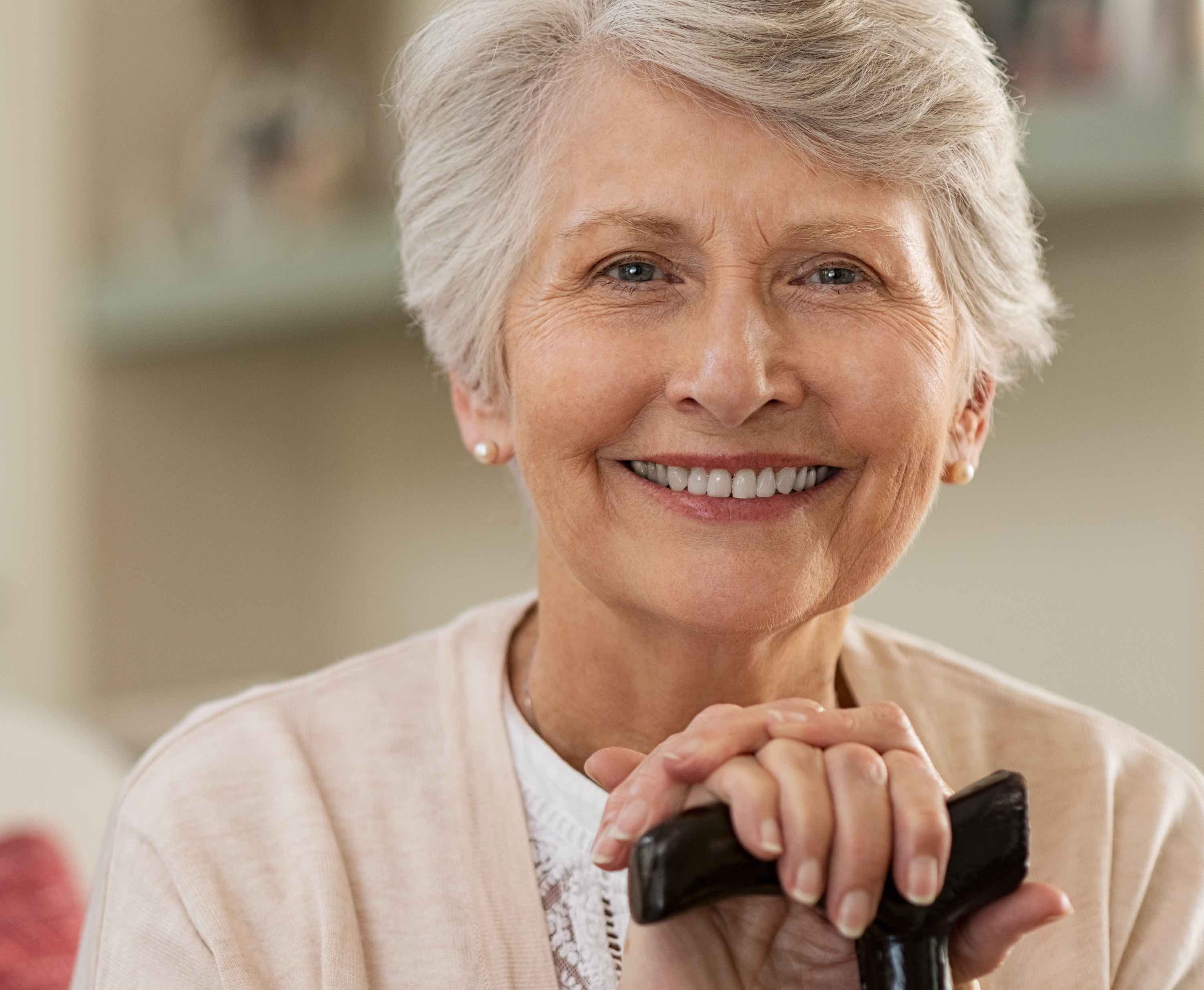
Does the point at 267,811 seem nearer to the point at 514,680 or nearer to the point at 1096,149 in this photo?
the point at 514,680

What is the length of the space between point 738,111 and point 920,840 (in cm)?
59

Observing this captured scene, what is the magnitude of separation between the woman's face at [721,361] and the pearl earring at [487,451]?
0.47 feet

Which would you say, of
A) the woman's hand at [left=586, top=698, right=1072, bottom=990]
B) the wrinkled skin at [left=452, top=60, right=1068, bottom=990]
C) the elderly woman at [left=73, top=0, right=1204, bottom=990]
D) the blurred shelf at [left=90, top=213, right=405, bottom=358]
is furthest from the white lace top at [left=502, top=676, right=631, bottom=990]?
the blurred shelf at [left=90, top=213, right=405, bottom=358]

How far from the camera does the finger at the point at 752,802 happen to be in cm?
88

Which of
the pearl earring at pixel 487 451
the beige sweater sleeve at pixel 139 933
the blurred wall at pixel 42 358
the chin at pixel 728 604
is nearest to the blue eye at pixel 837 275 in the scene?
the chin at pixel 728 604

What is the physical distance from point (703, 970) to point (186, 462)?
113 inches

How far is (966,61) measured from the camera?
1.24 meters

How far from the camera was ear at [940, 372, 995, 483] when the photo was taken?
1.37 m

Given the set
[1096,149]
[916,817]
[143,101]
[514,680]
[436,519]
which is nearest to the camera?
[916,817]

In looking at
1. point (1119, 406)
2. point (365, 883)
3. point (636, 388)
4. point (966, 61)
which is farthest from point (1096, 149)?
point (365, 883)

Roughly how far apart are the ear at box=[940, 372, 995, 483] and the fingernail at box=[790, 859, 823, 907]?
567 millimetres

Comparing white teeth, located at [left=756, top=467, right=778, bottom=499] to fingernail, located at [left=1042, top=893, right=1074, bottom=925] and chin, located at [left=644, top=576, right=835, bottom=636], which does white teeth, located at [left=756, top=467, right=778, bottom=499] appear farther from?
fingernail, located at [left=1042, top=893, right=1074, bottom=925]

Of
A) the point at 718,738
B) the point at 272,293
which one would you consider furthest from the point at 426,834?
the point at 272,293

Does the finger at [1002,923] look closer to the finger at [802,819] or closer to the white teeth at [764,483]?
the finger at [802,819]
